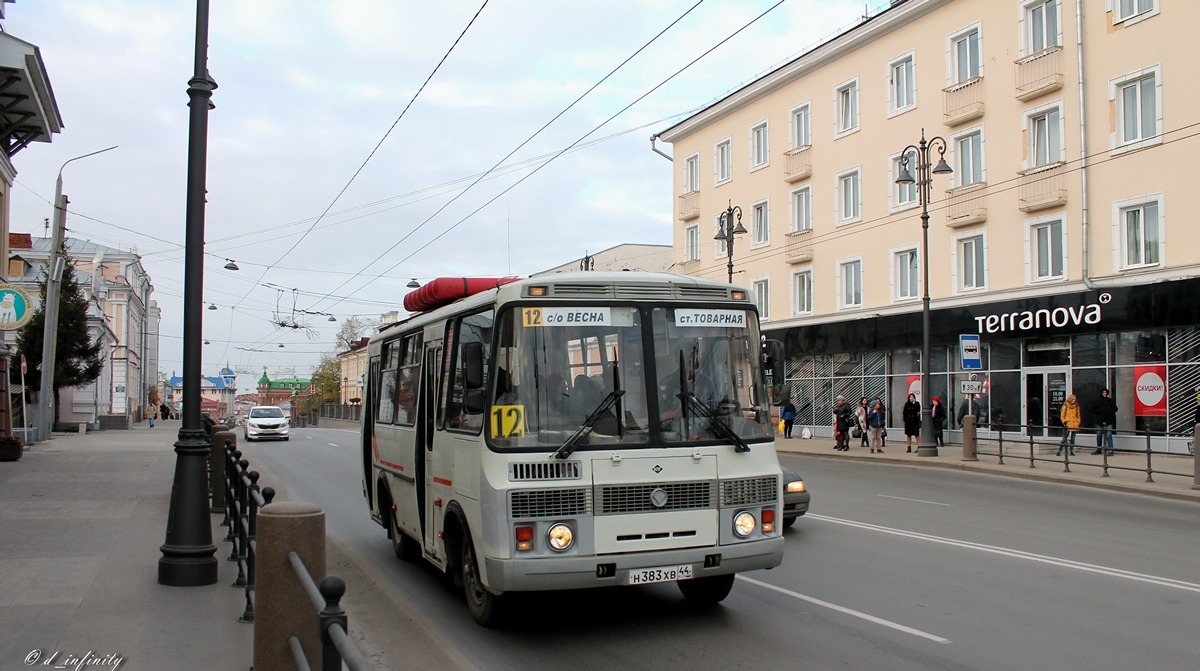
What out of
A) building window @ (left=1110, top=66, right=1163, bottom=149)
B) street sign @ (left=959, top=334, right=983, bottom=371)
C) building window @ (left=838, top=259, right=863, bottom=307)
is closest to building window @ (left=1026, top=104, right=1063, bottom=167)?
building window @ (left=1110, top=66, right=1163, bottom=149)

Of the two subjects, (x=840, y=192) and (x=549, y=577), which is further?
(x=840, y=192)

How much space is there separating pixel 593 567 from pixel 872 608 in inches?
104

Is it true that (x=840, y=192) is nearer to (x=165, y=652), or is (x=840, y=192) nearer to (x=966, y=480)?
(x=966, y=480)

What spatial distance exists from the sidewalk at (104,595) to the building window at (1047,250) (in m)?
23.4

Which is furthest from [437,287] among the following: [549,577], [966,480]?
[966,480]

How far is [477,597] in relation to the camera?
24.6ft

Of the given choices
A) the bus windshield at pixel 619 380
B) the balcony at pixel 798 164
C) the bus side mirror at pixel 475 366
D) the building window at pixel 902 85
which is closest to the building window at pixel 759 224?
the balcony at pixel 798 164

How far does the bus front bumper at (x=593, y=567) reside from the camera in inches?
260

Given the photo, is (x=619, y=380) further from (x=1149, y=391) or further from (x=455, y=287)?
(x=1149, y=391)

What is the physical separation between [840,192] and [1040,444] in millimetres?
13312

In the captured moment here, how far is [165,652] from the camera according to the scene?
6297mm

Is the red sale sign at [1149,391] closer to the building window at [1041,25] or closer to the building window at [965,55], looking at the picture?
the building window at [1041,25]

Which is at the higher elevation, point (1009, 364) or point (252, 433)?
point (1009, 364)

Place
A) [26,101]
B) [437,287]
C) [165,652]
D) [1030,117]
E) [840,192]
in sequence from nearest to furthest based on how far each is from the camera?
[165,652]
[437,287]
[26,101]
[1030,117]
[840,192]
